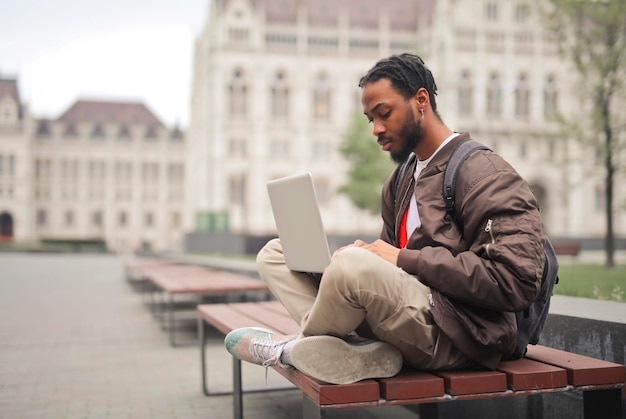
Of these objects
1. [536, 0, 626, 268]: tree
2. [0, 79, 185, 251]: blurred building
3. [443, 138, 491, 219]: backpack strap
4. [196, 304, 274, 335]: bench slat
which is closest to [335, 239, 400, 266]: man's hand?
[443, 138, 491, 219]: backpack strap

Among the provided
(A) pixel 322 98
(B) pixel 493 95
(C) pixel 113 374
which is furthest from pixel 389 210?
(B) pixel 493 95

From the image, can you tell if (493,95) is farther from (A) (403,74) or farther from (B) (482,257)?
(B) (482,257)

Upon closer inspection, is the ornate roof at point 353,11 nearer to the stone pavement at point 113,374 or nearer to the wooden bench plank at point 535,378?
the stone pavement at point 113,374

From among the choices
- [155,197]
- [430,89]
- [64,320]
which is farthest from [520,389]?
[155,197]

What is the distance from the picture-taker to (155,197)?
72125 millimetres

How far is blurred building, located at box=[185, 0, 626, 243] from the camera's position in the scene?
162ft

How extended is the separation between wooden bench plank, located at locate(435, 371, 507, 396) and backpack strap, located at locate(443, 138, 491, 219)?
601 mm

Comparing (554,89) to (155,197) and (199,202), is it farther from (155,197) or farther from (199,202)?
(155,197)

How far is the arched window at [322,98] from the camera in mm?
51500

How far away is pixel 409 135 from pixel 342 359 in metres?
0.94

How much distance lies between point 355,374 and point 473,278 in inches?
20.3

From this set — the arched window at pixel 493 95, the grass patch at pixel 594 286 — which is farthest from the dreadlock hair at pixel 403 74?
the arched window at pixel 493 95

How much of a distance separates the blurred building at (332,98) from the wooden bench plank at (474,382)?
46433 mm

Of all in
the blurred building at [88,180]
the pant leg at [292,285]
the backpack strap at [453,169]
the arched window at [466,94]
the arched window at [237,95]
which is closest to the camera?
the backpack strap at [453,169]
